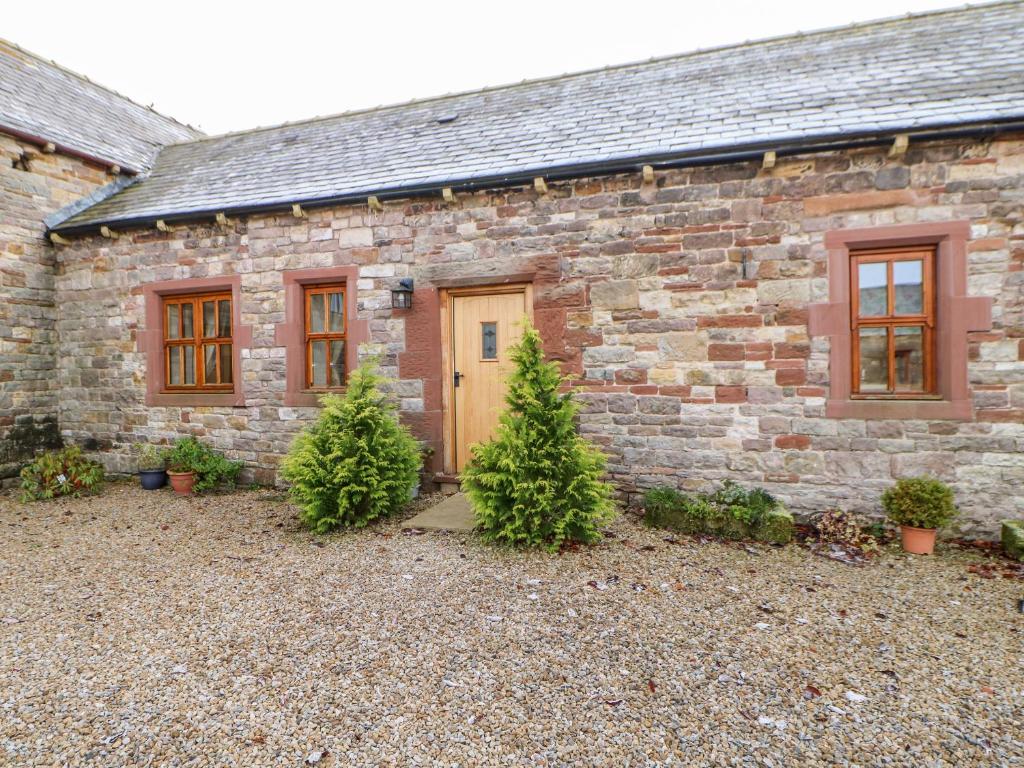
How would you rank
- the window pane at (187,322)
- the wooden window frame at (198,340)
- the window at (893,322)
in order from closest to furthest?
the window at (893,322) → the wooden window frame at (198,340) → the window pane at (187,322)

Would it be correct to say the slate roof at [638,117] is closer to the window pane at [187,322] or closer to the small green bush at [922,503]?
the window pane at [187,322]

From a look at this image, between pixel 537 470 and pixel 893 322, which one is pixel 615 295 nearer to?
pixel 537 470

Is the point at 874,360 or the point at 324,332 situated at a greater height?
the point at 324,332

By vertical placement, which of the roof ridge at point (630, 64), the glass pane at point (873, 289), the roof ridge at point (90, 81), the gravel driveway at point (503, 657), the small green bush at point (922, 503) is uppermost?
the roof ridge at point (90, 81)

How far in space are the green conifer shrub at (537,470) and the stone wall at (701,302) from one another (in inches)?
49.8

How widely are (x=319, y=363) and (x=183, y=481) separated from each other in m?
2.23

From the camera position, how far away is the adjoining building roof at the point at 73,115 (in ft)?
25.3

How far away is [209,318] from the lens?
7.51 meters

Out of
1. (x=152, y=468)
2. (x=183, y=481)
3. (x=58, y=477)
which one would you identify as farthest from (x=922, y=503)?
(x=58, y=477)

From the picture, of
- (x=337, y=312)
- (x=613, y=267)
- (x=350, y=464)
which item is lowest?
(x=350, y=464)

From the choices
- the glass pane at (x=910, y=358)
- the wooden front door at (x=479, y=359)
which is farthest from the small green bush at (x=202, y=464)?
the glass pane at (x=910, y=358)

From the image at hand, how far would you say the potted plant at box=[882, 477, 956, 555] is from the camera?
451 cm

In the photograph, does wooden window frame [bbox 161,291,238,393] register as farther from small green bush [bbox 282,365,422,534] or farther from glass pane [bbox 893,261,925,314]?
glass pane [bbox 893,261,925,314]

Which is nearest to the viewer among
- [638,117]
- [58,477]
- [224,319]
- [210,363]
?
[638,117]
